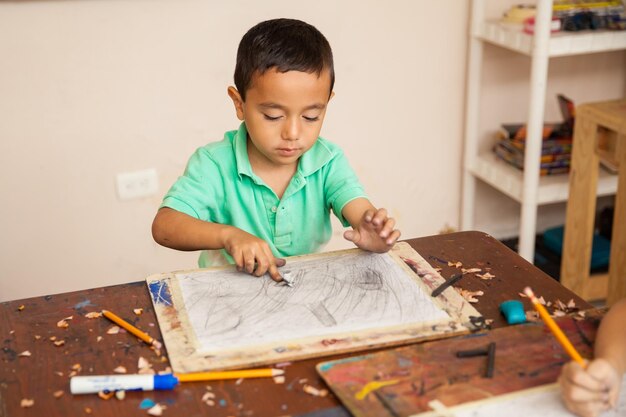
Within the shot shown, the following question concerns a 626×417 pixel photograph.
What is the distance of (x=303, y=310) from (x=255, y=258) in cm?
14

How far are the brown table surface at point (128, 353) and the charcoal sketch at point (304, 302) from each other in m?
0.06

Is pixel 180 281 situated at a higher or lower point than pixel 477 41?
lower

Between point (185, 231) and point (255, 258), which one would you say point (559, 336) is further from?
point (185, 231)

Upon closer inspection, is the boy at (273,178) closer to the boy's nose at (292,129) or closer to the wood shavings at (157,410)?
the boy's nose at (292,129)

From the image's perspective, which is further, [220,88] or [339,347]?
[220,88]

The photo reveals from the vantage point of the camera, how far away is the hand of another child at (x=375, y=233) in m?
1.19

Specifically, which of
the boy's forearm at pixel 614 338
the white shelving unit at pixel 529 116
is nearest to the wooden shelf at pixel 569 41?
the white shelving unit at pixel 529 116

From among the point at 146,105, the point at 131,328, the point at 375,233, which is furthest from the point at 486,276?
the point at 146,105

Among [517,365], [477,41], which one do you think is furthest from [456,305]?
[477,41]

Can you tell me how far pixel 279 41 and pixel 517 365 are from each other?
0.65 metres

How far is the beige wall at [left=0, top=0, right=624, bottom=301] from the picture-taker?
216cm

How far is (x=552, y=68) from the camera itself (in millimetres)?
2699

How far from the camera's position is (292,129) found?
1.25 meters

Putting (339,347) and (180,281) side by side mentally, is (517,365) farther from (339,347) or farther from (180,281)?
(180,281)
